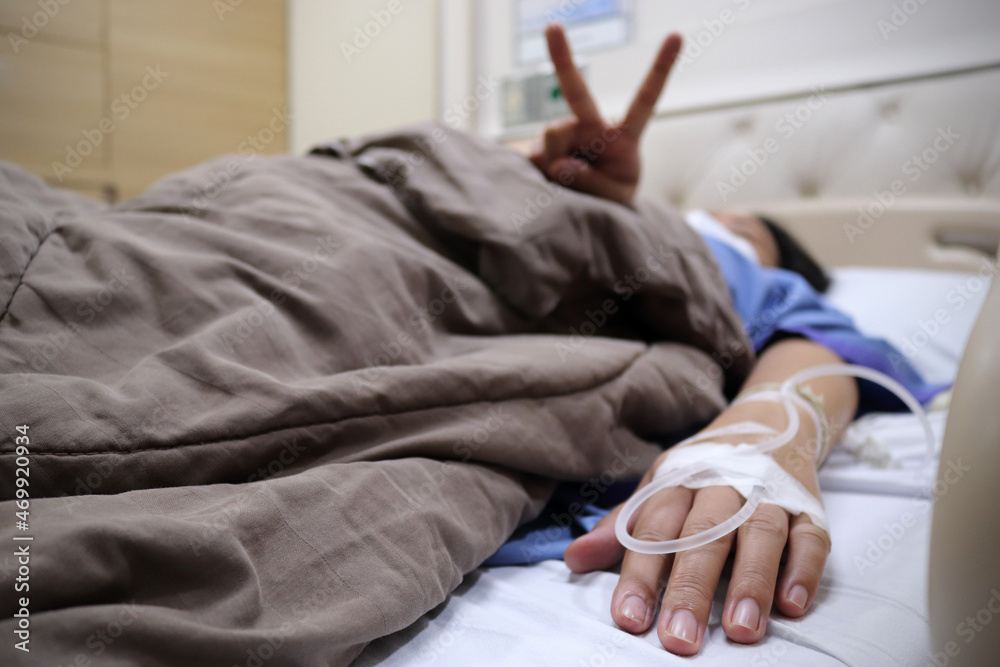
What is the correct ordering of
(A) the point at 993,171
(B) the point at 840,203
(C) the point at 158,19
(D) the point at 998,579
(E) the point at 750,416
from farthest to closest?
(C) the point at 158,19 → (B) the point at 840,203 → (A) the point at 993,171 → (E) the point at 750,416 → (D) the point at 998,579

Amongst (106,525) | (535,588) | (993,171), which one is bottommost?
(535,588)

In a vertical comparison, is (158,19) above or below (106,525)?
above

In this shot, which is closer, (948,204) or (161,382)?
(161,382)

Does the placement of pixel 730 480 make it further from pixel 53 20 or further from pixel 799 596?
pixel 53 20

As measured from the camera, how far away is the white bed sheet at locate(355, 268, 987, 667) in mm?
348

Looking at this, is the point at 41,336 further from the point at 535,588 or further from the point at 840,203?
the point at 840,203

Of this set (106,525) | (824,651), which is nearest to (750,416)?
(824,651)

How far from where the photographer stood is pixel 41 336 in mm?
398

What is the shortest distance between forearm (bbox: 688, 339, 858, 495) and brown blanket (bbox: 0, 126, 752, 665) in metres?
0.04

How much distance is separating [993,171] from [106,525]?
1474 mm

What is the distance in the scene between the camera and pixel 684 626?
1.17 feet

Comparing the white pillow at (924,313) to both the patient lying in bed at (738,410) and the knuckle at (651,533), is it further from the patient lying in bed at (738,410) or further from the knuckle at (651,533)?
the knuckle at (651,533)

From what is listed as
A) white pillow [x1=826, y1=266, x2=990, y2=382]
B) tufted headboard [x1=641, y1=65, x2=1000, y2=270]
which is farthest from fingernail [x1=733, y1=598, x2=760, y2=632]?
tufted headboard [x1=641, y1=65, x2=1000, y2=270]

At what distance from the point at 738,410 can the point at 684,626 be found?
0.95 feet
